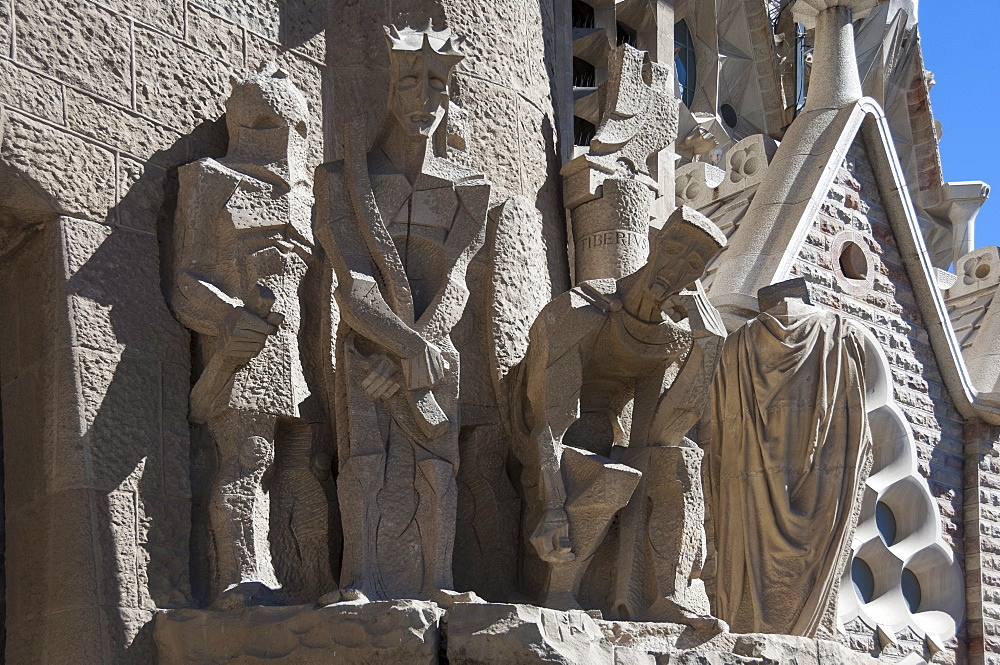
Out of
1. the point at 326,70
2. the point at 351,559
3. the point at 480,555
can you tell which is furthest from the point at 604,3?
the point at 351,559

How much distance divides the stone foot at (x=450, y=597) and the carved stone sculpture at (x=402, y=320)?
0.4 inches

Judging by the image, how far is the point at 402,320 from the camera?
6.86 meters

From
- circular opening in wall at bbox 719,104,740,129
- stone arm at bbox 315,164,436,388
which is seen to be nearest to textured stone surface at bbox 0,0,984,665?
stone arm at bbox 315,164,436,388

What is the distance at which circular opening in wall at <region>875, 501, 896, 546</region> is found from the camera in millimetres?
11038

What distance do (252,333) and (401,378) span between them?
617 mm

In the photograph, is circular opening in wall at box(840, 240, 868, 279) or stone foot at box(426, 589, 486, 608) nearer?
stone foot at box(426, 589, 486, 608)

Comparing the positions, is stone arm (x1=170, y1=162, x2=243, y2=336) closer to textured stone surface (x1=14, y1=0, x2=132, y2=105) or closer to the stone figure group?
the stone figure group

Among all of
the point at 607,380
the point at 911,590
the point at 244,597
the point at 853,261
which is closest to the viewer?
the point at 244,597

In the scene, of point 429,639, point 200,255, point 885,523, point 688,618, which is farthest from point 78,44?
point 885,523

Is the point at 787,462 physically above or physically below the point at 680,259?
below

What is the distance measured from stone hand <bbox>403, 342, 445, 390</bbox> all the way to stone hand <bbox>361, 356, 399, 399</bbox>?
2.2 inches

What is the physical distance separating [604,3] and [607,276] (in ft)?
9.37

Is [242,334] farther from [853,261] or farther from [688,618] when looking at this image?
[853,261]

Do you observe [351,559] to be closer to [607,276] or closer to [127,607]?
Result: [127,607]
